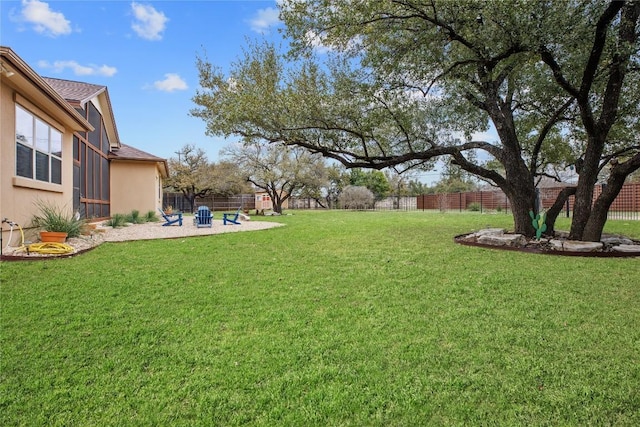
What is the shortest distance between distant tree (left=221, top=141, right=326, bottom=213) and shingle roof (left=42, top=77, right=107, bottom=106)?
10.3 metres

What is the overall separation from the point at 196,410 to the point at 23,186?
6.83m

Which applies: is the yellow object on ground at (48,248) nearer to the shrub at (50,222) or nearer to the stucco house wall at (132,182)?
the shrub at (50,222)

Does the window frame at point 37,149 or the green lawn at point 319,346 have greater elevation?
the window frame at point 37,149

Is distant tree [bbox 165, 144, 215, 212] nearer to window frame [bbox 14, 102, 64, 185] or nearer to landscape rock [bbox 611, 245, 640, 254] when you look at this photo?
window frame [bbox 14, 102, 64, 185]

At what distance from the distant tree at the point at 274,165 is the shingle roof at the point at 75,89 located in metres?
10.3

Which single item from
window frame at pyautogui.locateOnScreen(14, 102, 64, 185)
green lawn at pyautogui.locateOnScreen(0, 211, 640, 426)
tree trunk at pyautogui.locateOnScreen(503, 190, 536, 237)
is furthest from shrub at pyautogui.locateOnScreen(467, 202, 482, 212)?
window frame at pyautogui.locateOnScreen(14, 102, 64, 185)

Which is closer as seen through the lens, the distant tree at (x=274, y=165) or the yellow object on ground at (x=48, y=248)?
the yellow object on ground at (x=48, y=248)

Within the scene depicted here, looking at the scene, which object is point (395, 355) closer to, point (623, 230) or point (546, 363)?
point (546, 363)

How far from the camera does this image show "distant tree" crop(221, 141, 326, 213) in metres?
22.3

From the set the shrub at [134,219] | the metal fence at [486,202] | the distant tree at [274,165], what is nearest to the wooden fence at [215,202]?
the metal fence at [486,202]

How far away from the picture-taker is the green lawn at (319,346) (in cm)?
190

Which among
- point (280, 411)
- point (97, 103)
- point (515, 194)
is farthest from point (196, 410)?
point (97, 103)

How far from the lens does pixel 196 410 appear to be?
1890 mm

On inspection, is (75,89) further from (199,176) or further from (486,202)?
(486,202)
